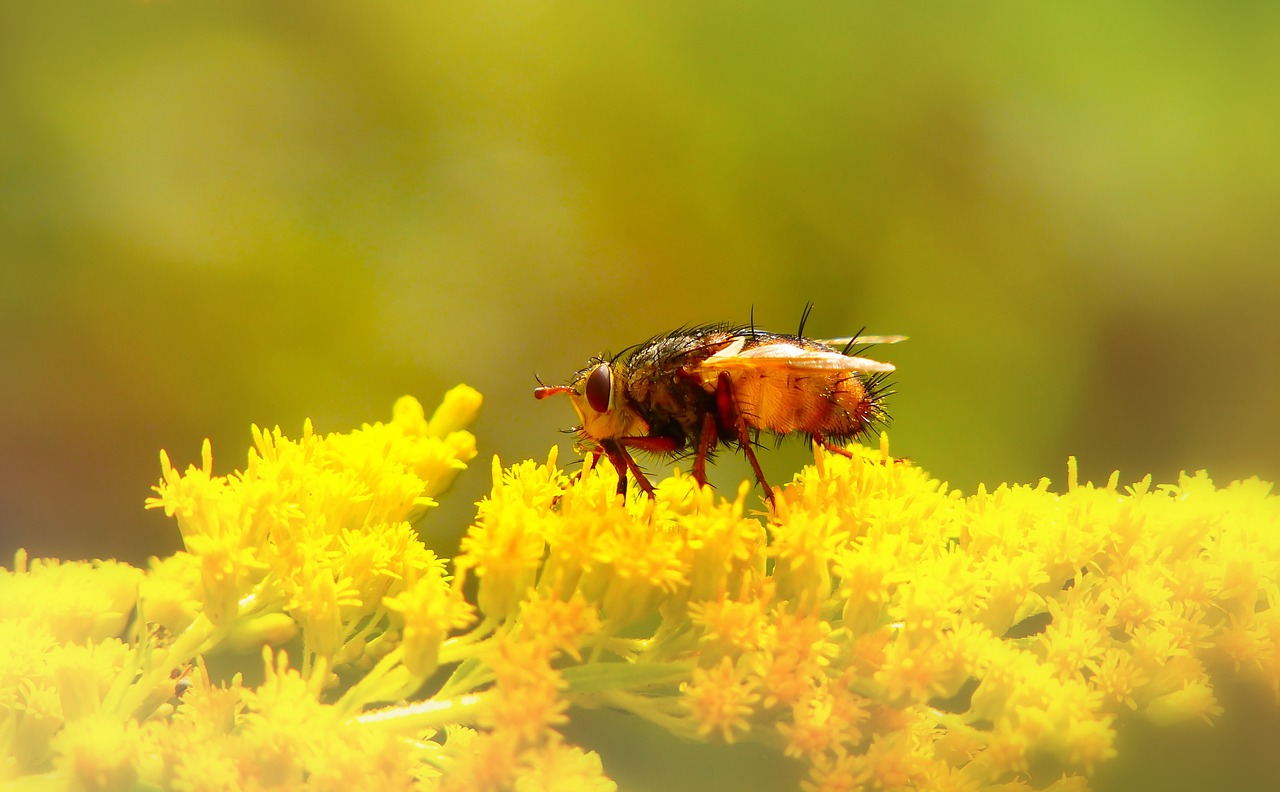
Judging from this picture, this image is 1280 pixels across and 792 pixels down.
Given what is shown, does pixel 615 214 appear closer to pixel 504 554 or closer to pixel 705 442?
pixel 705 442

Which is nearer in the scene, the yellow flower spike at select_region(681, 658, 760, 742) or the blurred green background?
the yellow flower spike at select_region(681, 658, 760, 742)

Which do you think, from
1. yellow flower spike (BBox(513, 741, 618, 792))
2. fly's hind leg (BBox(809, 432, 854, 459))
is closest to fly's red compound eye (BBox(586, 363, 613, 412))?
fly's hind leg (BBox(809, 432, 854, 459))

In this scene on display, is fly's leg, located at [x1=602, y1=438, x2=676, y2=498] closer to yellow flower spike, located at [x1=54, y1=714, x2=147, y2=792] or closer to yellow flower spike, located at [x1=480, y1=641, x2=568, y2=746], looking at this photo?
yellow flower spike, located at [x1=480, y1=641, x2=568, y2=746]

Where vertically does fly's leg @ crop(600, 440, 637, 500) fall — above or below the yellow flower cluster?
above

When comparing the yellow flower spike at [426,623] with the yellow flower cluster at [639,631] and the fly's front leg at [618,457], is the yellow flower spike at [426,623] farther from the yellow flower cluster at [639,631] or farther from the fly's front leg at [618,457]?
the fly's front leg at [618,457]

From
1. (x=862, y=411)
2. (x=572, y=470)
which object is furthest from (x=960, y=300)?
(x=572, y=470)

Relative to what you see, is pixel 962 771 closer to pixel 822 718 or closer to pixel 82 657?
pixel 822 718

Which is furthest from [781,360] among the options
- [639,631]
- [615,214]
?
[615,214]
